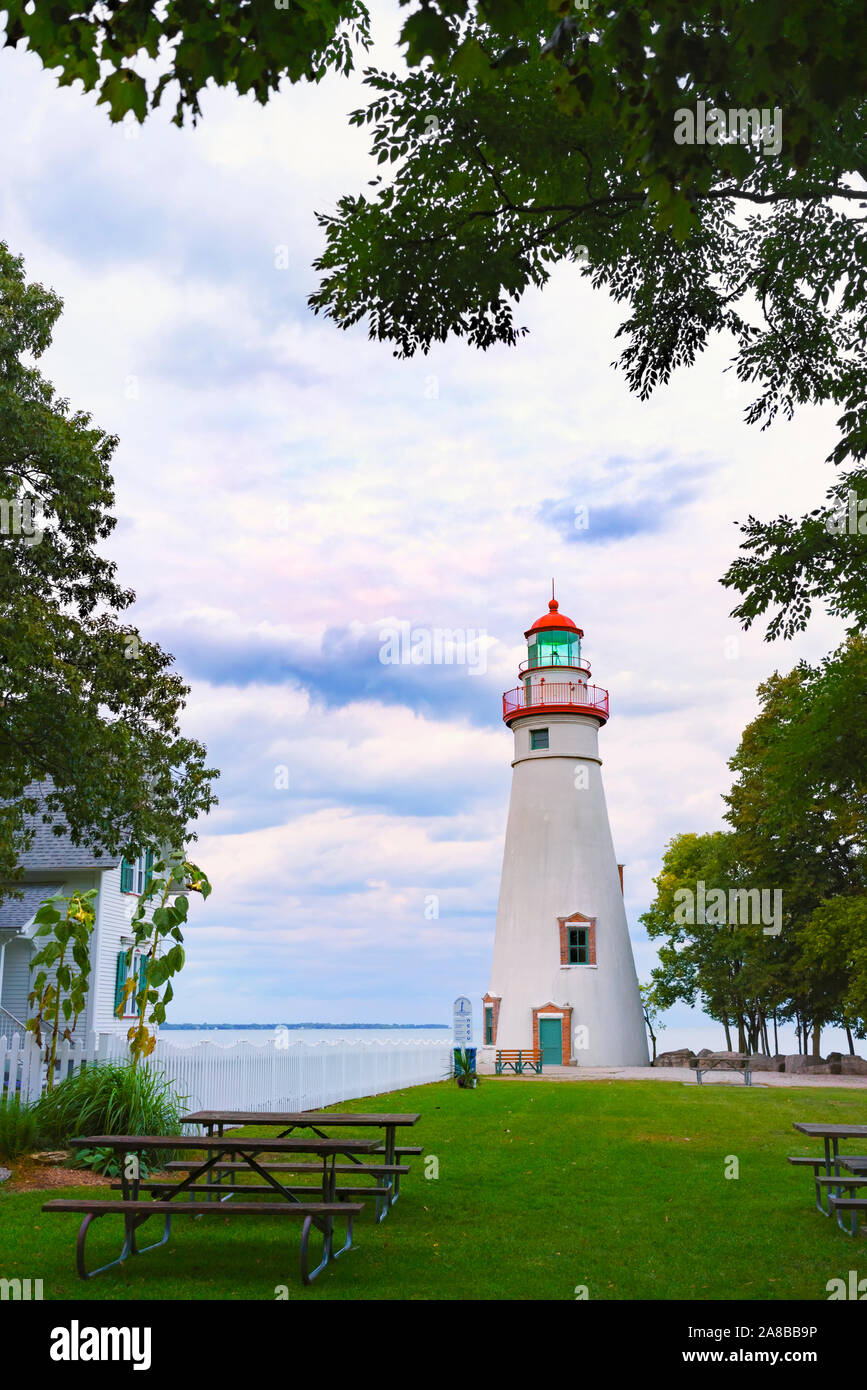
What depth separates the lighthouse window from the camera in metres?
32.7

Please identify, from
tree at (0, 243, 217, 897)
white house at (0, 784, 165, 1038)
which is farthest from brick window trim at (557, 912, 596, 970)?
tree at (0, 243, 217, 897)

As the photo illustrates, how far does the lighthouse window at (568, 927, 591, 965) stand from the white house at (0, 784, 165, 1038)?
43.9ft

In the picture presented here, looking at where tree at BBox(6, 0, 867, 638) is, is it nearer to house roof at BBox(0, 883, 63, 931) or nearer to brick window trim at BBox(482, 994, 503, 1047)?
house roof at BBox(0, 883, 63, 931)

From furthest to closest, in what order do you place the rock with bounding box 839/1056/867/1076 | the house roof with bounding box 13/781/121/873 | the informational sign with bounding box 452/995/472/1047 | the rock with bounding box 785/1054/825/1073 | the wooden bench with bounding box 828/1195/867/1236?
the rock with bounding box 785/1054/825/1073 → the rock with bounding box 839/1056/867/1076 → the informational sign with bounding box 452/995/472/1047 → the house roof with bounding box 13/781/121/873 → the wooden bench with bounding box 828/1195/867/1236

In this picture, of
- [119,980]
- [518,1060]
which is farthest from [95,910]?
[518,1060]

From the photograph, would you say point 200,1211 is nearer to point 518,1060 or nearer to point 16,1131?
point 16,1131

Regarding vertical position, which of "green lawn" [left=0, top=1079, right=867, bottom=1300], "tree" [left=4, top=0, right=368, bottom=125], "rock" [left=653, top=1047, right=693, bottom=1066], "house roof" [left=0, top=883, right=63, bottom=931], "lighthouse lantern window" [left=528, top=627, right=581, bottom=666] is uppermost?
"lighthouse lantern window" [left=528, top=627, right=581, bottom=666]

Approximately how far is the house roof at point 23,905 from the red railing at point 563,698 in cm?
1596

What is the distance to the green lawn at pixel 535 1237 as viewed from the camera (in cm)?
669

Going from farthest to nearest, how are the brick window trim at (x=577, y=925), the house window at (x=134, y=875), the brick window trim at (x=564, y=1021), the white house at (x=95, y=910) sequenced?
1. the brick window trim at (x=577, y=925)
2. the brick window trim at (x=564, y=1021)
3. the house window at (x=134, y=875)
4. the white house at (x=95, y=910)

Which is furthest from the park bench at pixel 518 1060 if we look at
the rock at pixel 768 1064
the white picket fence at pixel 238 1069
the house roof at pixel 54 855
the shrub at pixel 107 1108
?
the shrub at pixel 107 1108

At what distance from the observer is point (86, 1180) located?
35.1 feet

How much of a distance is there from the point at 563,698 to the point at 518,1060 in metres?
11.2

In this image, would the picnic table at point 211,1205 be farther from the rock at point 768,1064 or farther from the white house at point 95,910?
the rock at point 768,1064
